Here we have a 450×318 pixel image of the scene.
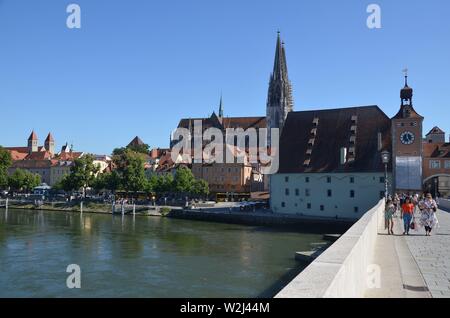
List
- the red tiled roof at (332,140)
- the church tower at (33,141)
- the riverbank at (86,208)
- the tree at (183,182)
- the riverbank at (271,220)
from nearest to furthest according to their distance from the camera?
the riverbank at (271,220)
the red tiled roof at (332,140)
the riverbank at (86,208)
the tree at (183,182)
the church tower at (33,141)

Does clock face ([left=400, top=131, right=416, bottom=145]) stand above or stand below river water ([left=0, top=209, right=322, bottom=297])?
above

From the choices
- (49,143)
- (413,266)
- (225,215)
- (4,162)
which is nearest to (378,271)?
(413,266)

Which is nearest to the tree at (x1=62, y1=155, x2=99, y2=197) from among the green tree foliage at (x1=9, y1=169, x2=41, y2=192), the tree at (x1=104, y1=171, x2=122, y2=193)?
the tree at (x1=104, y1=171, x2=122, y2=193)

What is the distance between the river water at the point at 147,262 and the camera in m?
20.6

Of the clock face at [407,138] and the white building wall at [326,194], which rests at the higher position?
the clock face at [407,138]

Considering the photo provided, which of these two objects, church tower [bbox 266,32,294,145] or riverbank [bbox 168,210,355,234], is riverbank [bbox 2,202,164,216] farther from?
church tower [bbox 266,32,294,145]

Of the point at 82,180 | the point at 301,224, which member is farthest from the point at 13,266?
the point at 82,180

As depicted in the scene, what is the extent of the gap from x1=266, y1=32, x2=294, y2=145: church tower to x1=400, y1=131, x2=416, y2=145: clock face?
62.4 meters

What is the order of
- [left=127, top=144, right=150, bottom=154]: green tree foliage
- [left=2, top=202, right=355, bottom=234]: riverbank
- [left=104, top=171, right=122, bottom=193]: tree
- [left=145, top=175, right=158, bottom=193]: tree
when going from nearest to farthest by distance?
[left=2, top=202, right=355, bottom=234]: riverbank → [left=145, top=175, right=158, bottom=193]: tree → [left=104, top=171, right=122, bottom=193]: tree → [left=127, top=144, right=150, bottom=154]: green tree foliage

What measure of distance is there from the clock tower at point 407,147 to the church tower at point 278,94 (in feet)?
204

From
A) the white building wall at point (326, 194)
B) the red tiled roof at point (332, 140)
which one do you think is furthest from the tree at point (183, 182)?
the red tiled roof at point (332, 140)

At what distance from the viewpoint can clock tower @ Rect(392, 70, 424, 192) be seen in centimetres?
5144

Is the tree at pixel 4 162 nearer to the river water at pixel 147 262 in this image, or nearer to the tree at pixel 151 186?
the tree at pixel 151 186

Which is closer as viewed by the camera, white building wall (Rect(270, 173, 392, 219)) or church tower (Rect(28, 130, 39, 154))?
white building wall (Rect(270, 173, 392, 219))
